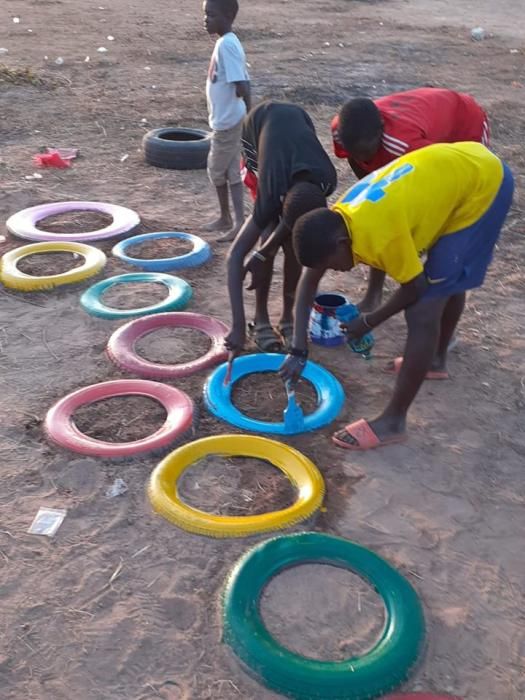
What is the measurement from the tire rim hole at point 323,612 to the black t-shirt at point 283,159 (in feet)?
6.04

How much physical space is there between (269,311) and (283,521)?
2.16 metres

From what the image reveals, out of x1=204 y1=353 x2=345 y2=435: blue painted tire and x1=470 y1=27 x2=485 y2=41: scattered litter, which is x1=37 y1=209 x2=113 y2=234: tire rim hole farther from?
x1=470 y1=27 x2=485 y2=41: scattered litter

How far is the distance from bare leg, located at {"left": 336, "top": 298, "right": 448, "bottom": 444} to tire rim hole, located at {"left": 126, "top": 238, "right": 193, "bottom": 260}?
8.77 feet

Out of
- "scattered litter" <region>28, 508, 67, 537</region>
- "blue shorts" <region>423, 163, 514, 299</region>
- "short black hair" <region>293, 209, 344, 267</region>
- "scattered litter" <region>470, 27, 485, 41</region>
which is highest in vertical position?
"short black hair" <region>293, 209, 344, 267</region>

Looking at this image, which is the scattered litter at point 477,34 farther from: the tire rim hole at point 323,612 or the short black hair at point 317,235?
the tire rim hole at point 323,612

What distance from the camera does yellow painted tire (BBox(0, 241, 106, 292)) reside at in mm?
5219

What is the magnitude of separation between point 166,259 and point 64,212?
1.47m

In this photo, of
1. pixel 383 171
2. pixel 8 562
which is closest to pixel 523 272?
pixel 383 171

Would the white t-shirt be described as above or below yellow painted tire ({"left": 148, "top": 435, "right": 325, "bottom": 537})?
above

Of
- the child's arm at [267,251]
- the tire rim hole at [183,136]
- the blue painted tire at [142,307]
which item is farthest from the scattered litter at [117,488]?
the tire rim hole at [183,136]

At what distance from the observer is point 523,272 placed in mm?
5770

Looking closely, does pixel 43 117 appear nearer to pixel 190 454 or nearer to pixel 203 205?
pixel 203 205

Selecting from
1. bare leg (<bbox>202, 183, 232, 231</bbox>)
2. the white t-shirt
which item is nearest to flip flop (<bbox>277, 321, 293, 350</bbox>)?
bare leg (<bbox>202, 183, 232, 231</bbox>)

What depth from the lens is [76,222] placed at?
6422 millimetres
